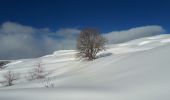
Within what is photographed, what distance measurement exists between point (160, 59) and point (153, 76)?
4.98m

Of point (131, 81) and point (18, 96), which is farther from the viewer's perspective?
point (131, 81)

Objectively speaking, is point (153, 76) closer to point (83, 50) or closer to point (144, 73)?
point (144, 73)

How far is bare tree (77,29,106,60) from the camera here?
60344mm

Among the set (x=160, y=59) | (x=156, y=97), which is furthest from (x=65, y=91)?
(x=160, y=59)

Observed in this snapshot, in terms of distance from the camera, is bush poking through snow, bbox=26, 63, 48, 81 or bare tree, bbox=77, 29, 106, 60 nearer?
bush poking through snow, bbox=26, 63, 48, 81

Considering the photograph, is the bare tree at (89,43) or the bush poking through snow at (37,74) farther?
the bare tree at (89,43)

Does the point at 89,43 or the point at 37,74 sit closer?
the point at 37,74

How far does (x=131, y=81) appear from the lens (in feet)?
57.0

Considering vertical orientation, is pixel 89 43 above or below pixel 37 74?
above

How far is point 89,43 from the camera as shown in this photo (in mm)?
60156

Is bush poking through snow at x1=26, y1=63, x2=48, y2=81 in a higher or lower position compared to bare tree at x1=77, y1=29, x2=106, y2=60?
lower

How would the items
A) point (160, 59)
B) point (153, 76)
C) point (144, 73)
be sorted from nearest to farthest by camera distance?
point (153, 76) → point (144, 73) → point (160, 59)

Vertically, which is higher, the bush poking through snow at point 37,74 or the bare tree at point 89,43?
the bare tree at point 89,43

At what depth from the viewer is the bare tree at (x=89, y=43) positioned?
60.3 meters
